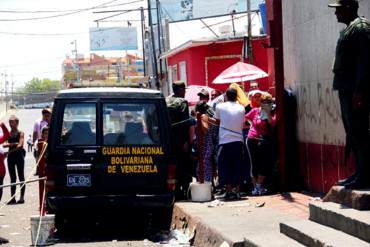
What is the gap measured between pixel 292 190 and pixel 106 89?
3531 mm

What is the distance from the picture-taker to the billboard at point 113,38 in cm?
5500

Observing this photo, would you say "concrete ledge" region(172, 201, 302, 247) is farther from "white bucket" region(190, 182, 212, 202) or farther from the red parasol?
the red parasol

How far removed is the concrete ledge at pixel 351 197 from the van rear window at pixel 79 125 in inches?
140

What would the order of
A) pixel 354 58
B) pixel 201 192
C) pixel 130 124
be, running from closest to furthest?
pixel 354 58 < pixel 130 124 < pixel 201 192

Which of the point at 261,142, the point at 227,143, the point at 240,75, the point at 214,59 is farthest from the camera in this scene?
the point at 214,59

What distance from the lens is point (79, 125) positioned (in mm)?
9102

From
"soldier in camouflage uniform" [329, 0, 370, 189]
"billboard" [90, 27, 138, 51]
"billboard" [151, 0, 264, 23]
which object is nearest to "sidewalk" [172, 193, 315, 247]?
"soldier in camouflage uniform" [329, 0, 370, 189]

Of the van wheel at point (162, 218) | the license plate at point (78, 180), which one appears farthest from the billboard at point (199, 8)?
the license plate at point (78, 180)

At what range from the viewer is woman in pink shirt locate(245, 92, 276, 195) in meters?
10.7

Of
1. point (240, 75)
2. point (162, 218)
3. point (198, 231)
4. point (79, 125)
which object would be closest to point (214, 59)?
point (240, 75)

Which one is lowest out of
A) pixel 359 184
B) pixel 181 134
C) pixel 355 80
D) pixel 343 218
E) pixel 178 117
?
pixel 343 218

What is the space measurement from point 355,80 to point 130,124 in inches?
145

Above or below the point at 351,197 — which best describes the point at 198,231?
below

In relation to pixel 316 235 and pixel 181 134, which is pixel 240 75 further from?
pixel 316 235
